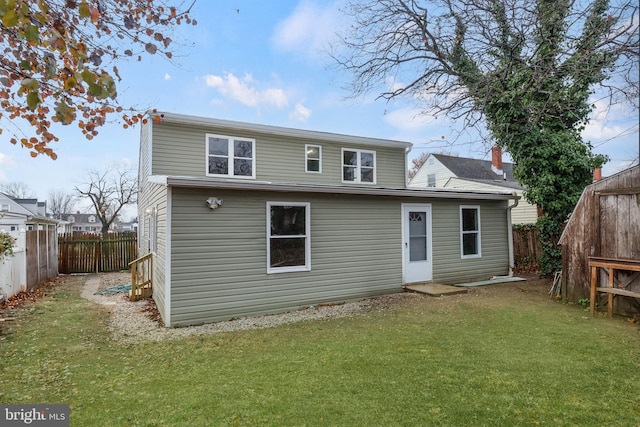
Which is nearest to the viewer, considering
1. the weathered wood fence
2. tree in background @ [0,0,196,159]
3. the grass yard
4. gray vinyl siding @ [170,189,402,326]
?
the grass yard

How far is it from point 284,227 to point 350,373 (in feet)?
12.7

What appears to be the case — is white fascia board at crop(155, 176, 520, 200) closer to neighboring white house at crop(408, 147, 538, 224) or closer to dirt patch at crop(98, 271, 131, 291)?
dirt patch at crop(98, 271, 131, 291)

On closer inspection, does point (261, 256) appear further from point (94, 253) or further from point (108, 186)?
point (108, 186)

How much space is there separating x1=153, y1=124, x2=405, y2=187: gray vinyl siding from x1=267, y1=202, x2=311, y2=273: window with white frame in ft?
14.0

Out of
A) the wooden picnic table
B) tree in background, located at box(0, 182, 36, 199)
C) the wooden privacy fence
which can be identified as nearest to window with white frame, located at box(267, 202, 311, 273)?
the wooden picnic table

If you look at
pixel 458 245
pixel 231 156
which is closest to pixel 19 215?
pixel 231 156

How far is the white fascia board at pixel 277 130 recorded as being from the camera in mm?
10172

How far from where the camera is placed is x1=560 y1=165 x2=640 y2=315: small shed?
20.4 feet

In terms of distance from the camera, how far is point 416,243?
29.8 ft

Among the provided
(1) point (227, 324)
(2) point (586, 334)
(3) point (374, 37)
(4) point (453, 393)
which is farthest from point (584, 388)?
(3) point (374, 37)

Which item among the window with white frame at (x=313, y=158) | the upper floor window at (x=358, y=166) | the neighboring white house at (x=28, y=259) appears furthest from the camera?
the upper floor window at (x=358, y=166)

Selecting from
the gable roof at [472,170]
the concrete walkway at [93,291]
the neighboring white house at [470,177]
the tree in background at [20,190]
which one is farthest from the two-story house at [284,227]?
the tree in background at [20,190]

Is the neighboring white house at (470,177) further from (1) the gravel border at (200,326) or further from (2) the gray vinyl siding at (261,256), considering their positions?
(1) the gravel border at (200,326)

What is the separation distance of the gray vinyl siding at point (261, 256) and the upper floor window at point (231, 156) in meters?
4.25
